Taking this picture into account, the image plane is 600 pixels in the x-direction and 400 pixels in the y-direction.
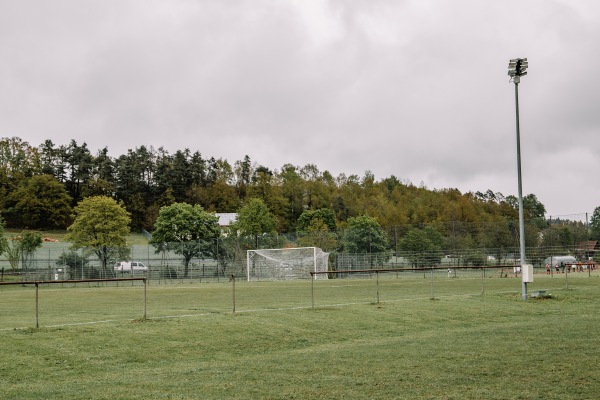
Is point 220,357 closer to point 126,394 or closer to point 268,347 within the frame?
point 268,347

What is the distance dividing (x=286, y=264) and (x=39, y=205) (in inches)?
3285

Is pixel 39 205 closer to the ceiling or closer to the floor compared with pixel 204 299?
closer to the ceiling

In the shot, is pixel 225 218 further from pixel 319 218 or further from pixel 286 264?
pixel 286 264

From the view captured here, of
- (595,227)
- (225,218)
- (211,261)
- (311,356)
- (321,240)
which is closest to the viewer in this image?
(311,356)

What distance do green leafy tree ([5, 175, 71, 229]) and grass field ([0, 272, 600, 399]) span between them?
396 feet

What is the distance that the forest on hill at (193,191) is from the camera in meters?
135

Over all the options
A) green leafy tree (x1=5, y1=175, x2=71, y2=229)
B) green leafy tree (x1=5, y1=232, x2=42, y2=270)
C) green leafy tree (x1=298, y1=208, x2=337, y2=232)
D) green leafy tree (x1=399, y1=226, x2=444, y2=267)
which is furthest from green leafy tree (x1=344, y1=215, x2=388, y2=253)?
green leafy tree (x1=5, y1=175, x2=71, y2=229)

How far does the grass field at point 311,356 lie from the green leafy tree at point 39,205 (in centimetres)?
12071

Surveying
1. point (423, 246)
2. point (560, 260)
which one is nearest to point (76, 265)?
point (423, 246)

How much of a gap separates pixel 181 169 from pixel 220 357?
144 m

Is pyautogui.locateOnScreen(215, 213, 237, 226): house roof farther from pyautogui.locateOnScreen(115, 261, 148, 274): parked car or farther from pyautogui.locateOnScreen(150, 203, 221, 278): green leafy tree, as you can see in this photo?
pyautogui.locateOnScreen(115, 261, 148, 274): parked car

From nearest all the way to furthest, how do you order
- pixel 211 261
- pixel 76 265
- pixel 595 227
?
pixel 595 227
pixel 76 265
pixel 211 261

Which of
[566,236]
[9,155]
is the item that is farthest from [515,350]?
[9,155]

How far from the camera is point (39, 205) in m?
136
